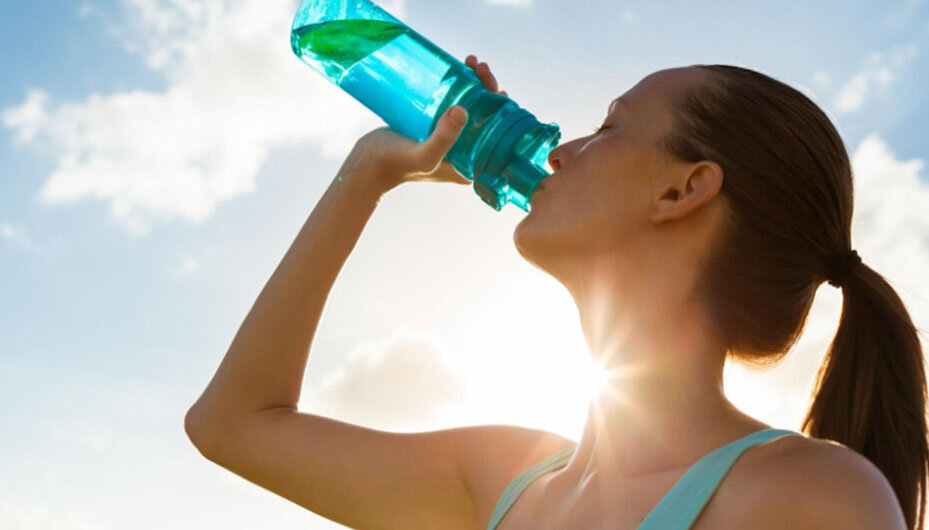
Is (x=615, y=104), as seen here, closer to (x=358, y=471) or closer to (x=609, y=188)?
(x=609, y=188)

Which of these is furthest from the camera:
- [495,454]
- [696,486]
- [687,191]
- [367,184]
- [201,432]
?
[367,184]

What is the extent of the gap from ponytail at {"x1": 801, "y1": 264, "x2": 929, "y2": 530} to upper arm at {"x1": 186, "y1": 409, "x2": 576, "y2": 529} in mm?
693

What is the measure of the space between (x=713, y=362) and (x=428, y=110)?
3.70 ft

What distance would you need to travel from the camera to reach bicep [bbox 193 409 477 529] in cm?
213

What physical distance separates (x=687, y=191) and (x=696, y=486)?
0.72 metres

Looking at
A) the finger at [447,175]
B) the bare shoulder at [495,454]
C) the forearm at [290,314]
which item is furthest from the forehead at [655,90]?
the bare shoulder at [495,454]

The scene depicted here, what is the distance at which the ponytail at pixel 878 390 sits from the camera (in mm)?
1741

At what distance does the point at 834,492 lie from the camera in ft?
4.31

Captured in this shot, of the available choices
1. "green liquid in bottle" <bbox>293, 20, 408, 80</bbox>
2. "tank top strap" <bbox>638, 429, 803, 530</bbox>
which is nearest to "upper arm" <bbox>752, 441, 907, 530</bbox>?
"tank top strap" <bbox>638, 429, 803, 530</bbox>

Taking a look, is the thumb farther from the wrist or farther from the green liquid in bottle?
the green liquid in bottle

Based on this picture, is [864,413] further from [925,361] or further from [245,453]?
[245,453]

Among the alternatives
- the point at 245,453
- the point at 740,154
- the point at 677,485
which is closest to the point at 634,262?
the point at 740,154

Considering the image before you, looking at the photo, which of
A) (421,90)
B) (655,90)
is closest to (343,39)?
(421,90)

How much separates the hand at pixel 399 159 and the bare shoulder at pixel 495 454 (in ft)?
2.33
